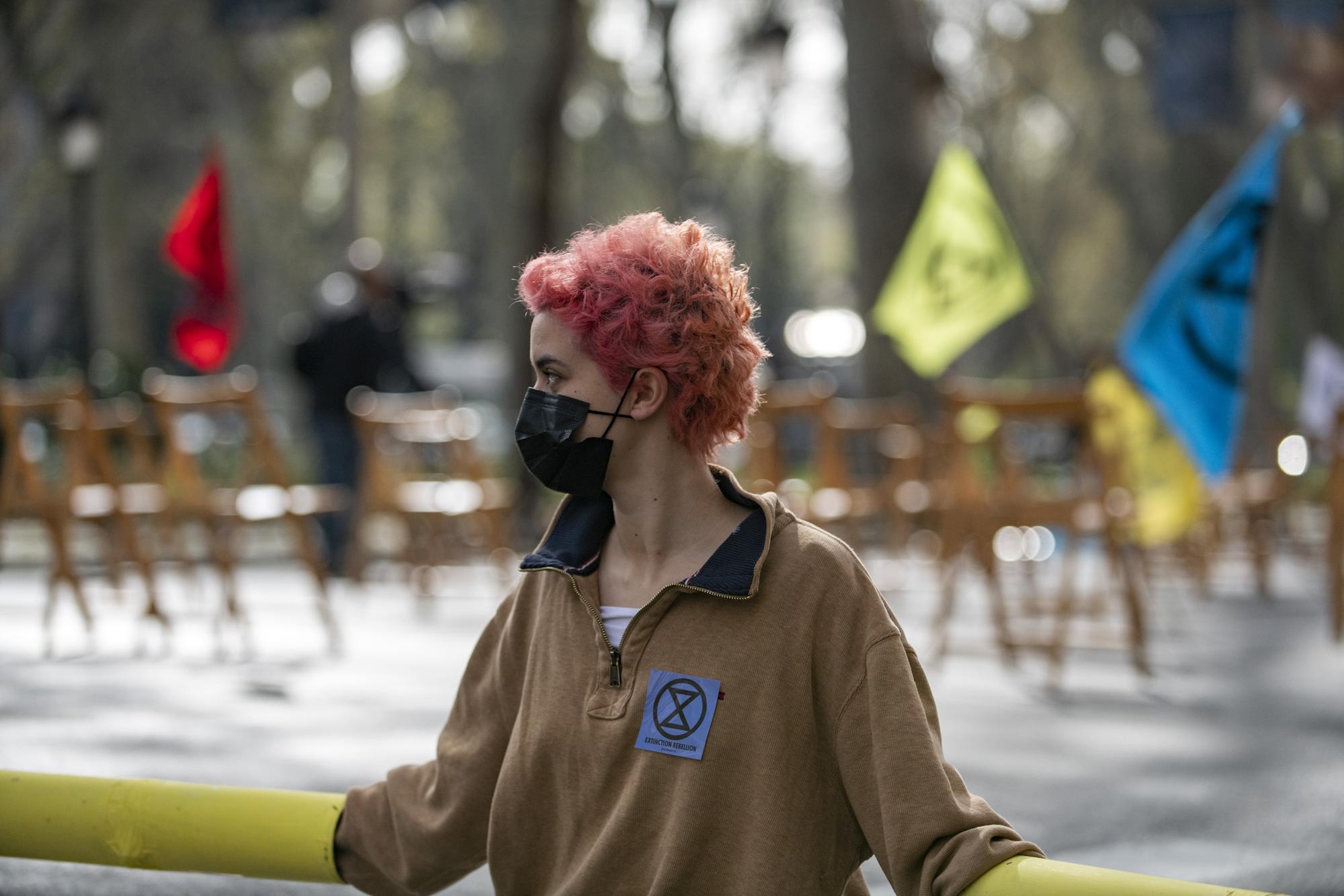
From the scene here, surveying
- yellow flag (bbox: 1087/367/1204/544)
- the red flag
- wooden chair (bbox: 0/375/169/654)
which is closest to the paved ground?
wooden chair (bbox: 0/375/169/654)

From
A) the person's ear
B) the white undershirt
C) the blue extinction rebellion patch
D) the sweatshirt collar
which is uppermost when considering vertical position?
the person's ear

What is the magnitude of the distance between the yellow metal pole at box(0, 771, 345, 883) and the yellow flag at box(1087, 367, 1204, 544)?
649 cm

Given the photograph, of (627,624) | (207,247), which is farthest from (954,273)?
(627,624)

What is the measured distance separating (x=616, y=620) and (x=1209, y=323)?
5.38 meters

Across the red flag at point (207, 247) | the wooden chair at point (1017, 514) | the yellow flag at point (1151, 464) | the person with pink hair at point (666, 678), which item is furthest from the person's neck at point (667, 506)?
the red flag at point (207, 247)

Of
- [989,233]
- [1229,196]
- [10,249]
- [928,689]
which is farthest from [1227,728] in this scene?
[10,249]

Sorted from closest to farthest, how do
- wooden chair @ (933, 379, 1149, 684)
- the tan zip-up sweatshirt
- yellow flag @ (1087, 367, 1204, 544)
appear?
the tan zip-up sweatshirt, wooden chair @ (933, 379, 1149, 684), yellow flag @ (1087, 367, 1204, 544)

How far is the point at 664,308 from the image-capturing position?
2.44 metres

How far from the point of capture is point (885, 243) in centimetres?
1606

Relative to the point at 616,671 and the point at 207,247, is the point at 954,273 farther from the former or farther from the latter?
the point at 616,671

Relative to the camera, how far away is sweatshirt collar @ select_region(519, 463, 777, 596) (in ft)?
7.80

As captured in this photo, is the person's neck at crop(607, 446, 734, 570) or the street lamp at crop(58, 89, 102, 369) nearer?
the person's neck at crop(607, 446, 734, 570)

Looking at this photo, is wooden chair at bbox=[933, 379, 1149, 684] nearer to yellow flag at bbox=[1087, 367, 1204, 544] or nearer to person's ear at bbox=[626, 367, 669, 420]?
yellow flag at bbox=[1087, 367, 1204, 544]

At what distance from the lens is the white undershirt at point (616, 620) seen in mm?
2482
